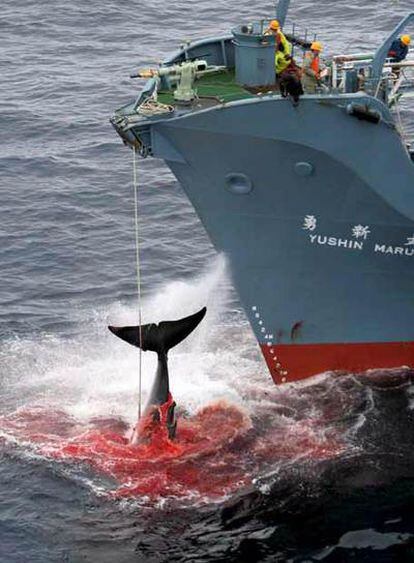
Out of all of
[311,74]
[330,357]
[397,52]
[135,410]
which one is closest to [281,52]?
[311,74]

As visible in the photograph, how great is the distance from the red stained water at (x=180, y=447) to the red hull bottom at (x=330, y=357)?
68.4 inches

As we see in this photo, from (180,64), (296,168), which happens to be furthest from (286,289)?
(180,64)

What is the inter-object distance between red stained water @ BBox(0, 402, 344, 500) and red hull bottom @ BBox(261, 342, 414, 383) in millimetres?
1736

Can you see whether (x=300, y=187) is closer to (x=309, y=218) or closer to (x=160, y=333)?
(x=309, y=218)

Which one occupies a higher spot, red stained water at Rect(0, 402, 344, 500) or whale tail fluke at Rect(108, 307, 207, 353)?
whale tail fluke at Rect(108, 307, 207, 353)

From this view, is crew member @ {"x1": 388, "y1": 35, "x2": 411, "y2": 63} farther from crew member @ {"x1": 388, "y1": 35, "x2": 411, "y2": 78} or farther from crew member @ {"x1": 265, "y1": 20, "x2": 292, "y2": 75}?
crew member @ {"x1": 265, "y1": 20, "x2": 292, "y2": 75}

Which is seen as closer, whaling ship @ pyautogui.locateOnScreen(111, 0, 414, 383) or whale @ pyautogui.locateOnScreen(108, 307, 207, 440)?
whaling ship @ pyautogui.locateOnScreen(111, 0, 414, 383)

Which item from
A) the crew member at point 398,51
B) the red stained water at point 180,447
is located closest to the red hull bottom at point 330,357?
the red stained water at point 180,447

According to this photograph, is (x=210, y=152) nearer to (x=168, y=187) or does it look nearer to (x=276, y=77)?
(x=276, y=77)

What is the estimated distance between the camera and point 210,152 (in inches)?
1257

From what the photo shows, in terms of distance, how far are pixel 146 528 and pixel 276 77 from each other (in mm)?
12295

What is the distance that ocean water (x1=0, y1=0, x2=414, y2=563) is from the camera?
29516 mm

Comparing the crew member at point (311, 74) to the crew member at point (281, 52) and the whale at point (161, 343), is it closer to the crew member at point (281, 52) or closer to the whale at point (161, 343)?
the crew member at point (281, 52)

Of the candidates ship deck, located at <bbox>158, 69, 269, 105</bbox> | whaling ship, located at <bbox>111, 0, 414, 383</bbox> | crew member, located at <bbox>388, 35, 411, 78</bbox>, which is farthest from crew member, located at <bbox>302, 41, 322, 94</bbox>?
crew member, located at <bbox>388, 35, 411, 78</bbox>
